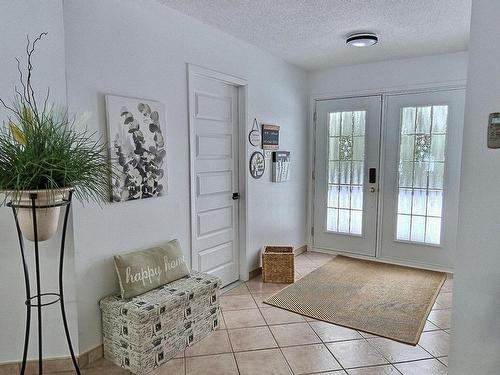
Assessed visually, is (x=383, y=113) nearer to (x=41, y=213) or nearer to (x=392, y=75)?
(x=392, y=75)

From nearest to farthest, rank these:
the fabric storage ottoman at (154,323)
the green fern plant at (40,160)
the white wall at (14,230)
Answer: the green fern plant at (40,160) < the white wall at (14,230) < the fabric storage ottoman at (154,323)

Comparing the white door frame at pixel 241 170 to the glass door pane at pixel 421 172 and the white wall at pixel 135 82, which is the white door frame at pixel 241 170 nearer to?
the white wall at pixel 135 82

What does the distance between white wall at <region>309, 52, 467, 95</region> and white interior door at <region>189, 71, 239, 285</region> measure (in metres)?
1.57

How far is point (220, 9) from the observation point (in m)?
2.59

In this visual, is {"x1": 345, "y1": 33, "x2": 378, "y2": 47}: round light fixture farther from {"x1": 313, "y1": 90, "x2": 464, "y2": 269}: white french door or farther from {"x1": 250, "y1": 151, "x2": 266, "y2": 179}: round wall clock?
{"x1": 250, "y1": 151, "x2": 266, "y2": 179}: round wall clock

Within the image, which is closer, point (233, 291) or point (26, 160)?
point (26, 160)

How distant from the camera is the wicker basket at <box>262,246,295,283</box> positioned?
11.8 ft

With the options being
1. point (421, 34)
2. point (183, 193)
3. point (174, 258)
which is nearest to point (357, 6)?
point (421, 34)

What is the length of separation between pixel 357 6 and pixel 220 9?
991mm

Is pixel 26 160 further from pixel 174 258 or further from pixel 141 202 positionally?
pixel 174 258

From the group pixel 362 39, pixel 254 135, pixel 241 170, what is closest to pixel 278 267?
pixel 241 170

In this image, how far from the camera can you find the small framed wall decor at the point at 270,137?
3763 millimetres

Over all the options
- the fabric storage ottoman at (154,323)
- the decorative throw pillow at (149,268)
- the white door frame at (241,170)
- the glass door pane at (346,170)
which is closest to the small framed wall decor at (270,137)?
the white door frame at (241,170)

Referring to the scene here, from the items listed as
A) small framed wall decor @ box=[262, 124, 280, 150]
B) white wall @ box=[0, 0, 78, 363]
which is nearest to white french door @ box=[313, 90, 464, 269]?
small framed wall decor @ box=[262, 124, 280, 150]
